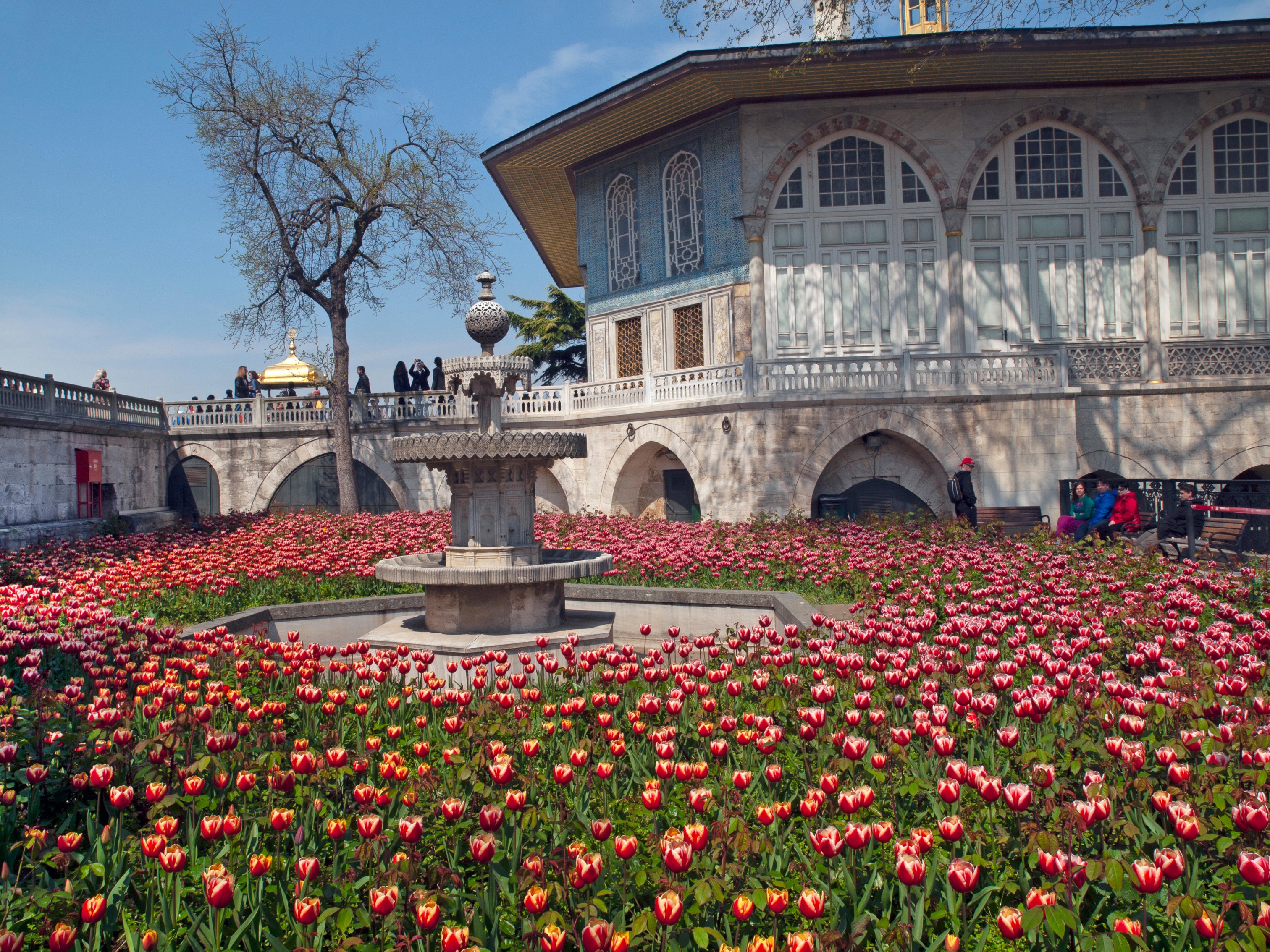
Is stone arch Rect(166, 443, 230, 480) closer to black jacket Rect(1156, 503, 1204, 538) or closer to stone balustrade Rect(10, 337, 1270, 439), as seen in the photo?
stone balustrade Rect(10, 337, 1270, 439)

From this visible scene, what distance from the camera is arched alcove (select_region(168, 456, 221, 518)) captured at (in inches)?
940

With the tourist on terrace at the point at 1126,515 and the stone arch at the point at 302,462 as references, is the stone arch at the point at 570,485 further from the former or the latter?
the tourist on terrace at the point at 1126,515

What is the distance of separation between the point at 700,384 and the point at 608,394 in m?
3.01

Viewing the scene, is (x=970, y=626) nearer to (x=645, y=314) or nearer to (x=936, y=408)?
(x=936, y=408)

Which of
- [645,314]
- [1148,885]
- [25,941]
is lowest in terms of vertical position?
[25,941]

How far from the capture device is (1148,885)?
2.46 metres

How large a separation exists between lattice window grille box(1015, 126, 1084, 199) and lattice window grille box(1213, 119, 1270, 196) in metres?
3.00

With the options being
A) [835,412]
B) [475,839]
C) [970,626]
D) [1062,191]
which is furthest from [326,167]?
[475,839]

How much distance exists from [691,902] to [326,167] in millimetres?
21368

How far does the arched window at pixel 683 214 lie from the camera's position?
68.9 feet

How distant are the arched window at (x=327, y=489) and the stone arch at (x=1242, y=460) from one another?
19504 millimetres

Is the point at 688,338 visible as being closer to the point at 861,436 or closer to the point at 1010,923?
the point at 861,436

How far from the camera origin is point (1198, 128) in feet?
64.8

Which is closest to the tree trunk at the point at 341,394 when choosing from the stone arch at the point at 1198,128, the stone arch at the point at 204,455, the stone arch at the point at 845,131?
the stone arch at the point at 204,455
